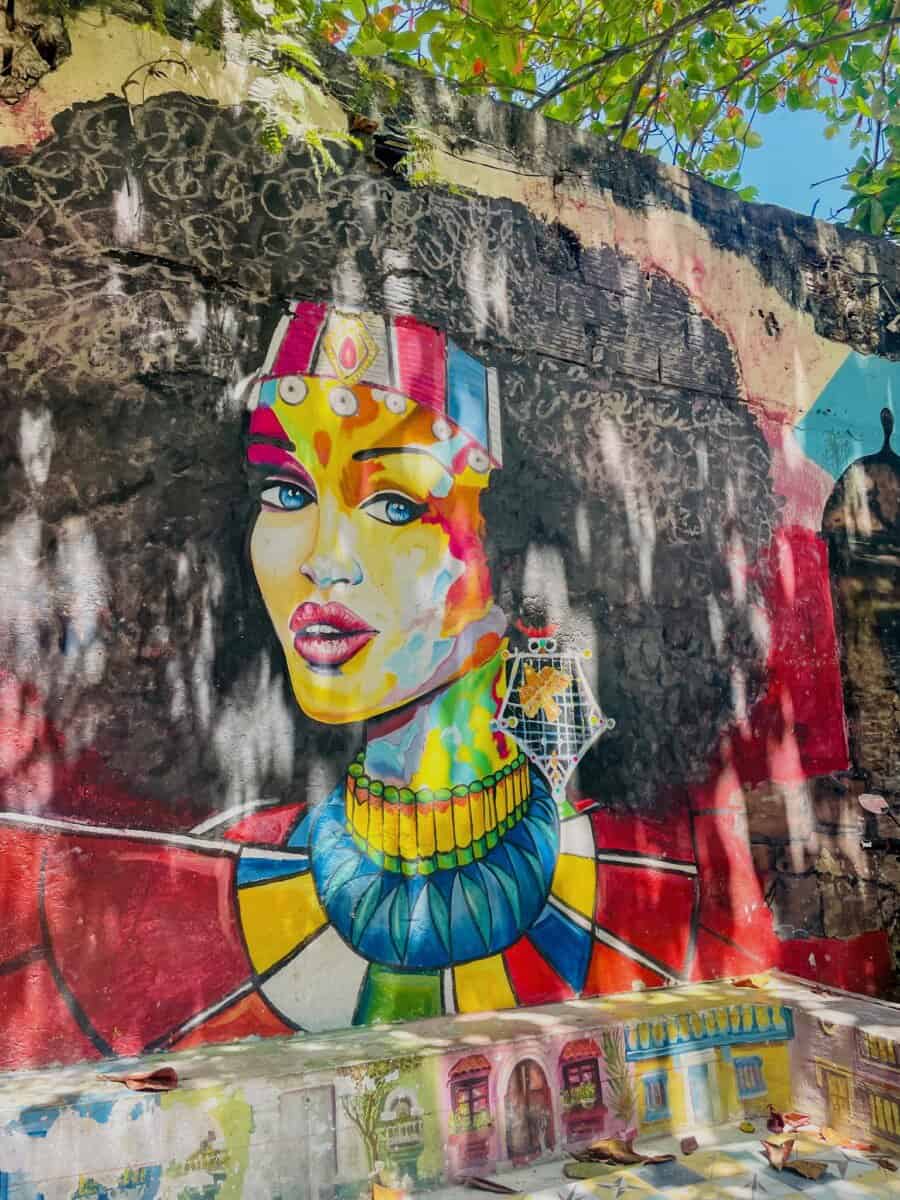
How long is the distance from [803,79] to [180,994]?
683 centimetres

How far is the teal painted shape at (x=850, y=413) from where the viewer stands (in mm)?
4949

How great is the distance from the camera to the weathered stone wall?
3.05m

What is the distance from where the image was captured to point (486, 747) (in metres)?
3.72

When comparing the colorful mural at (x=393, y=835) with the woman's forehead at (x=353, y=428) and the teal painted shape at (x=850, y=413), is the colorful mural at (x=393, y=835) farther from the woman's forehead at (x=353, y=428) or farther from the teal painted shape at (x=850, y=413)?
the teal painted shape at (x=850, y=413)

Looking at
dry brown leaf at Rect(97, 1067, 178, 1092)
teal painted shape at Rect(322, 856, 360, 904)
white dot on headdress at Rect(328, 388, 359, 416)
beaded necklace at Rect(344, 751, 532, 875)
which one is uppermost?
white dot on headdress at Rect(328, 388, 359, 416)

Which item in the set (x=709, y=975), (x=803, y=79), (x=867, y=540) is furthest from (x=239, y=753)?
(x=803, y=79)

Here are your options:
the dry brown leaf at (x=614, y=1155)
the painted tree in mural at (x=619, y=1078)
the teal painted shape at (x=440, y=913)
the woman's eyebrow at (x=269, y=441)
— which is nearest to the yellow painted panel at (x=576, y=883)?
the teal painted shape at (x=440, y=913)

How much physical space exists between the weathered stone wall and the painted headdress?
0.05 ft

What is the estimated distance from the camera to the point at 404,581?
367cm

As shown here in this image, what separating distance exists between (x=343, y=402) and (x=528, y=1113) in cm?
254

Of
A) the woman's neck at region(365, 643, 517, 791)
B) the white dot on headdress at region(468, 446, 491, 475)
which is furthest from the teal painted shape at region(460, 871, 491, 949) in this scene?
the white dot on headdress at region(468, 446, 491, 475)

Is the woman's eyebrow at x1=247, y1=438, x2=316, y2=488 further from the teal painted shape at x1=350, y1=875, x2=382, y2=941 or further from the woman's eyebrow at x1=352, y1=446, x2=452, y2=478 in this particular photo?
the teal painted shape at x1=350, y1=875, x2=382, y2=941

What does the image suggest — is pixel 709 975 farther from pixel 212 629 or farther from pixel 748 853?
pixel 212 629

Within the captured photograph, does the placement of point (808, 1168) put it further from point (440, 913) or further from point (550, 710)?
point (550, 710)
